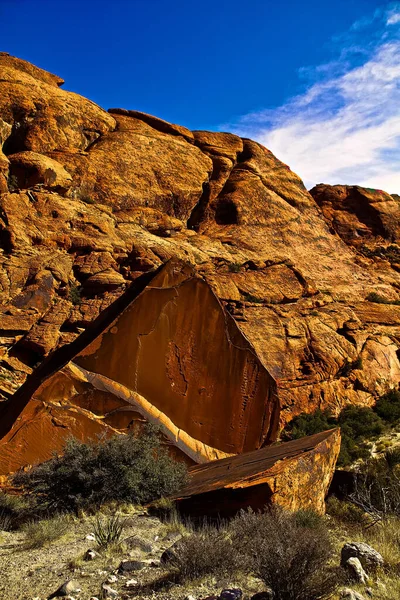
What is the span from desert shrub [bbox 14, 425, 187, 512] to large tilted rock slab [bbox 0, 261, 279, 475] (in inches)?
32.7

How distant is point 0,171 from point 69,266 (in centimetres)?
747

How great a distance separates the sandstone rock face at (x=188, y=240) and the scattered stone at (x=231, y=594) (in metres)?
5.26

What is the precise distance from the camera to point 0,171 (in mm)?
26781

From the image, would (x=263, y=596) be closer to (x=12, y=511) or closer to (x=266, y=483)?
(x=266, y=483)

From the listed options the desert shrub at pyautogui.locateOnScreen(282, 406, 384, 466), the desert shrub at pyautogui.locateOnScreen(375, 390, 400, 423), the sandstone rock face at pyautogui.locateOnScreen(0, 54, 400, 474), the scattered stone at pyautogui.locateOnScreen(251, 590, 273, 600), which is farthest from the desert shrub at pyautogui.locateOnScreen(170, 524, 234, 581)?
the desert shrub at pyautogui.locateOnScreen(375, 390, 400, 423)

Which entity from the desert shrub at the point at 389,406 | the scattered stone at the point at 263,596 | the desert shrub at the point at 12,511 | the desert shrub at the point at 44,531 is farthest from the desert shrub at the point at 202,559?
the desert shrub at the point at 389,406

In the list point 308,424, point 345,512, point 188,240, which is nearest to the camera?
point 345,512

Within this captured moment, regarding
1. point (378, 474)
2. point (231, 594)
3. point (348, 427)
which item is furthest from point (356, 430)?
point (231, 594)

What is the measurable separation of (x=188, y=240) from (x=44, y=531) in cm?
2466

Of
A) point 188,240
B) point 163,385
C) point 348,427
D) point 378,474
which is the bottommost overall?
point 378,474

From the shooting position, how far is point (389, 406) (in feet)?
68.1

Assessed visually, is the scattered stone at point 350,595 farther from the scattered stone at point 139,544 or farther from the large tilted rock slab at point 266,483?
the large tilted rock slab at point 266,483

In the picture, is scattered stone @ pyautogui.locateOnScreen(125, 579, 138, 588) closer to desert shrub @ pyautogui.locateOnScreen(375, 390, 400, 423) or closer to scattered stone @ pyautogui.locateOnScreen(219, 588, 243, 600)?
scattered stone @ pyautogui.locateOnScreen(219, 588, 243, 600)

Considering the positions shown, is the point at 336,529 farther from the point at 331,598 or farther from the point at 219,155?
the point at 219,155
